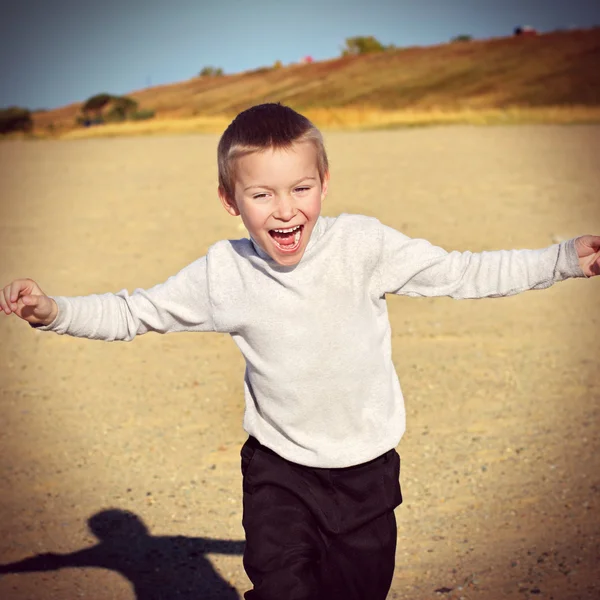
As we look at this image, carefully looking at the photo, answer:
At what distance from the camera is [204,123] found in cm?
2544

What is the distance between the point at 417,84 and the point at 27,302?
35.2 metres

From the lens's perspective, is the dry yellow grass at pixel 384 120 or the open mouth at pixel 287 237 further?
the dry yellow grass at pixel 384 120

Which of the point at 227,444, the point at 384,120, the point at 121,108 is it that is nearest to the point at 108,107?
the point at 121,108

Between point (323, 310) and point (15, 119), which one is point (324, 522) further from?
point (15, 119)

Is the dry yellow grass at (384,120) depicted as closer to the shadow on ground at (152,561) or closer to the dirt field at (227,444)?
the dirt field at (227,444)

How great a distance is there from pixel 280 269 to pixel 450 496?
245 cm

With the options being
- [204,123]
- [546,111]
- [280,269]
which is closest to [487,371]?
[280,269]

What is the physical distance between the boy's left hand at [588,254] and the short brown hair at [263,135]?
0.71 meters

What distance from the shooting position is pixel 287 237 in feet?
7.88

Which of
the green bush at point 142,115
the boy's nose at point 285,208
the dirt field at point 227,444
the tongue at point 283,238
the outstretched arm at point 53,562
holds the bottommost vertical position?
the outstretched arm at point 53,562


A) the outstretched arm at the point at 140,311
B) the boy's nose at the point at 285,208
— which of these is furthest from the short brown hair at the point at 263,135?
the outstretched arm at the point at 140,311

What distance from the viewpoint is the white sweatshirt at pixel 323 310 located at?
241cm

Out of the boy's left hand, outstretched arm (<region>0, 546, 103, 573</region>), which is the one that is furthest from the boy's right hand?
outstretched arm (<region>0, 546, 103, 573</region>)

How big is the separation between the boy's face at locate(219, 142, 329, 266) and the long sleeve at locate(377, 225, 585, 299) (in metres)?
0.23
